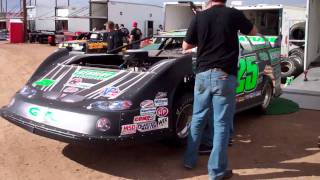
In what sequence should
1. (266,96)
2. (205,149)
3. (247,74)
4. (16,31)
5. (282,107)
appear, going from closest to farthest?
(205,149) < (247,74) < (266,96) < (282,107) < (16,31)

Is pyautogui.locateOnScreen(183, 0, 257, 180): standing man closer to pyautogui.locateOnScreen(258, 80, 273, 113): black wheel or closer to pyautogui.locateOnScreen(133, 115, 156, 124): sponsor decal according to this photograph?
pyautogui.locateOnScreen(133, 115, 156, 124): sponsor decal

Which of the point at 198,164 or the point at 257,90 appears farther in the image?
the point at 257,90

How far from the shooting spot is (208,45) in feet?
14.2

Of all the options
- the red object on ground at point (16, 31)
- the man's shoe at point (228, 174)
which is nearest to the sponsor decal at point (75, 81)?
the man's shoe at point (228, 174)

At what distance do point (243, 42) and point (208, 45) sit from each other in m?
2.71

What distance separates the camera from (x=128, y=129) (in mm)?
4504

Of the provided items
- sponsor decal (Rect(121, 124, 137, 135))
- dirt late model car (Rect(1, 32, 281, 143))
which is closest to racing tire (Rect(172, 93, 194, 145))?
dirt late model car (Rect(1, 32, 281, 143))

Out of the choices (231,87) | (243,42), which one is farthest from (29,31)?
(231,87)

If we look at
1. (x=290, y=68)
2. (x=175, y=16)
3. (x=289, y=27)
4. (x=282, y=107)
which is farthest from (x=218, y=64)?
(x=175, y=16)

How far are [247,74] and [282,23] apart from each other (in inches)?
287

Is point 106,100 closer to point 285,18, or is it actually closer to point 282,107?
point 282,107

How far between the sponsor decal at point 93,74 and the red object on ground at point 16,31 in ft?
99.2

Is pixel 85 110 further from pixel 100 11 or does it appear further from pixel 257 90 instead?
pixel 100 11

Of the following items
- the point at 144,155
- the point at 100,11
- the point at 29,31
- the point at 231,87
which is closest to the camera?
the point at 231,87
